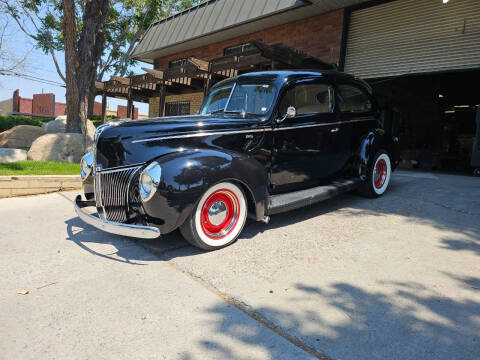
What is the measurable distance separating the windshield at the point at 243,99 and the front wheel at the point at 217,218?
1.14m

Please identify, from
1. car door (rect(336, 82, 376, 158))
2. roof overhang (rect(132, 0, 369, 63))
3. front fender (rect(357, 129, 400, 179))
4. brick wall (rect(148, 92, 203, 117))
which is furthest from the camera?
brick wall (rect(148, 92, 203, 117))

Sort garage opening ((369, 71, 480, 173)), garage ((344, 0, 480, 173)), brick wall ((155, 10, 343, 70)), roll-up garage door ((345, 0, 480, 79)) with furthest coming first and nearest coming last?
1. garage opening ((369, 71, 480, 173))
2. brick wall ((155, 10, 343, 70))
3. garage ((344, 0, 480, 173))
4. roll-up garage door ((345, 0, 480, 79))

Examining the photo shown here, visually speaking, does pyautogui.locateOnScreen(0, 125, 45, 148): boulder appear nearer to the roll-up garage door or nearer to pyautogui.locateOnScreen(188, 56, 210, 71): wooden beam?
pyautogui.locateOnScreen(188, 56, 210, 71): wooden beam

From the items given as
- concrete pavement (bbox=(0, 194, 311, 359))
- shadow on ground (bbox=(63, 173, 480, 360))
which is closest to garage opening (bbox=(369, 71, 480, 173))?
shadow on ground (bbox=(63, 173, 480, 360))

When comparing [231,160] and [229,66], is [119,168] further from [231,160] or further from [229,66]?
[229,66]

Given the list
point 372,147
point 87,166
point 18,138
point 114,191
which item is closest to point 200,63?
point 372,147

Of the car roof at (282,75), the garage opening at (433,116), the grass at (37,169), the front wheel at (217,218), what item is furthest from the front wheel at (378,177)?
the grass at (37,169)

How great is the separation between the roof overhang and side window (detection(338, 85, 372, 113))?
18.7ft

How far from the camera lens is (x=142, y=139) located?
10.2 feet

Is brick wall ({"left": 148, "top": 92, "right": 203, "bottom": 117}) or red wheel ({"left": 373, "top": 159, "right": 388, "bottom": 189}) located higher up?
brick wall ({"left": 148, "top": 92, "right": 203, "bottom": 117})

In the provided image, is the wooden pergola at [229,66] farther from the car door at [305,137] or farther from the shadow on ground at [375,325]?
the shadow on ground at [375,325]

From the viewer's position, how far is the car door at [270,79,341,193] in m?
3.80

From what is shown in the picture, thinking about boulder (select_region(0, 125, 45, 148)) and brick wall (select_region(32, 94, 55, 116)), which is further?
brick wall (select_region(32, 94, 55, 116))

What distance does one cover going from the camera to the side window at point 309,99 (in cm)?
392
